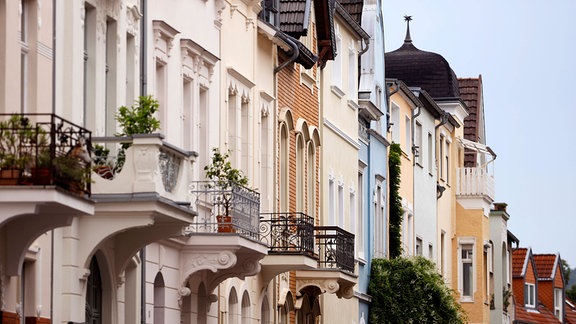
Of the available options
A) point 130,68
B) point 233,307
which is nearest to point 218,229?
point 130,68

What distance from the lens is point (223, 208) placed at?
2591cm

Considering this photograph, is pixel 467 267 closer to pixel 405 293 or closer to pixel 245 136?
pixel 405 293

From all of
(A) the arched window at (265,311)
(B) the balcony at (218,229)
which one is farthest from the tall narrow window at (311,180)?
(B) the balcony at (218,229)

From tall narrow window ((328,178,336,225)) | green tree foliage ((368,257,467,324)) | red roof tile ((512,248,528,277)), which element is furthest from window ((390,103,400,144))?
red roof tile ((512,248,528,277))

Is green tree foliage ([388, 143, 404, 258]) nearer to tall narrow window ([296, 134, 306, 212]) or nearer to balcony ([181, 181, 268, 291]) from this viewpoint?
tall narrow window ([296, 134, 306, 212])

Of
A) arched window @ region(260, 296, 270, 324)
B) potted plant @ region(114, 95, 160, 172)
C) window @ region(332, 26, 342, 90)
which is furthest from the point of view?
window @ region(332, 26, 342, 90)

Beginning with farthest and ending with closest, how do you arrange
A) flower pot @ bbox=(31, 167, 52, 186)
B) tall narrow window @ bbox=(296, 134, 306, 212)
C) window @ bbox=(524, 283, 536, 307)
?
window @ bbox=(524, 283, 536, 307), tall narrow window @ bbox=(296, 134, 306, 212), flower pot @ bbox=(31, 167, 52, 186)

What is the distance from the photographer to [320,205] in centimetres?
3775

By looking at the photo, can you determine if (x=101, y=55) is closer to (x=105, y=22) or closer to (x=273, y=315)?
(x=105, y=22)

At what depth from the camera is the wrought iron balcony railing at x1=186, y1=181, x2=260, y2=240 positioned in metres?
25.7

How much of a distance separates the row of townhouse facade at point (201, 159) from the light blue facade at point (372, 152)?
7cm

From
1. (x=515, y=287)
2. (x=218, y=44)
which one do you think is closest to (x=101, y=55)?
(x=218, y=44)

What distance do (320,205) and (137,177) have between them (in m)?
17.3

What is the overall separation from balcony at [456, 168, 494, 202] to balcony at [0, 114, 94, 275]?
4104 centimetres
